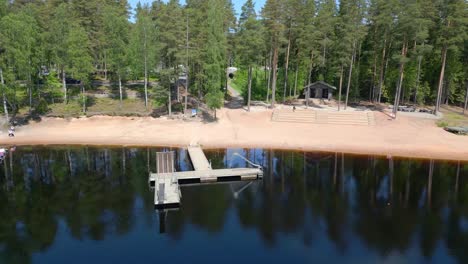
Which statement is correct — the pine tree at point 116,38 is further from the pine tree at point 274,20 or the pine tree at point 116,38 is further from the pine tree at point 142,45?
the pine tree at point 274,20

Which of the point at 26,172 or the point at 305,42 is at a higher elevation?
the point at 305,42

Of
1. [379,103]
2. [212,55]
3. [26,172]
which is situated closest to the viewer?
[26,172]

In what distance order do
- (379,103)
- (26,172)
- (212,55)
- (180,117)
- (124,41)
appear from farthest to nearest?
(379,103) → (124,41) → (180,117) → (212,55) → (26,172)

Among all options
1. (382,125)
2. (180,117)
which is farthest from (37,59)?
(382,125)

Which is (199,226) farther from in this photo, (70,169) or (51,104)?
(51,104)

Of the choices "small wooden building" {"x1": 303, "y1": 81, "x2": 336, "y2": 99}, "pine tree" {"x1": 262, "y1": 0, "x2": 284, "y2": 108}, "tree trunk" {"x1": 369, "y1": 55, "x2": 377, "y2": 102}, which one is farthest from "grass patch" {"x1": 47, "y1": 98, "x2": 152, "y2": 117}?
"tree trunk" {"x1": 369, "y1": 55, "x2": 377, "y2": 102}

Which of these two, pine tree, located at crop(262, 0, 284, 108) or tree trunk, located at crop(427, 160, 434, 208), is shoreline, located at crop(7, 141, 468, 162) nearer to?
tree trunk, located at crop(427, 160, 434, 208)

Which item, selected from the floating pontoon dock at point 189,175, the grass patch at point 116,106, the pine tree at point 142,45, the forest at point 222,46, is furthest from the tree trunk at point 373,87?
the grass patch at point 116,106

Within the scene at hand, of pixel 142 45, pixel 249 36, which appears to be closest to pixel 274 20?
pixel 249 36
